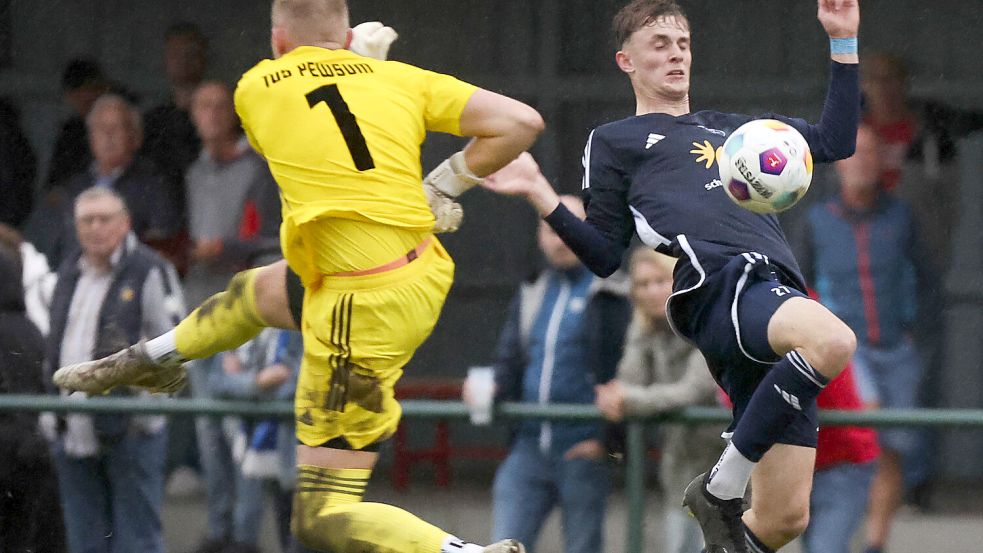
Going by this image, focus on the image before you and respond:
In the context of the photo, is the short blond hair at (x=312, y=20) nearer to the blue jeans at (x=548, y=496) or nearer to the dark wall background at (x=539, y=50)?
the blue jeans at (x=548, y=496)

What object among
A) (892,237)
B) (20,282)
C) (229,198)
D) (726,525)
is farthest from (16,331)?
(892,237)

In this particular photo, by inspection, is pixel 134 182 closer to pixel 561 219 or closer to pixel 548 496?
pixel 548 496

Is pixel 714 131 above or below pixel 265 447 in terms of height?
above

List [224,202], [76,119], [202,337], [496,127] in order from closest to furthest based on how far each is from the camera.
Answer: [496,127], [202,337], [224,202], [76,119]

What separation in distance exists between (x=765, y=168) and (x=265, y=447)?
260 centimetres

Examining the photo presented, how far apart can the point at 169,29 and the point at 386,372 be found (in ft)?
15.1

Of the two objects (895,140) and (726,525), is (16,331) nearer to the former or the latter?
(726,525)

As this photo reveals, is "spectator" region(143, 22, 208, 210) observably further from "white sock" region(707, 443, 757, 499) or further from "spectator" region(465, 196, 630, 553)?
"white sock" region(707, 443, 757, 499)

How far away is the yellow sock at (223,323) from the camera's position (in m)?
5.55

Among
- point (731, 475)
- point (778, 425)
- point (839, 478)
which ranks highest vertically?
point (778, 425)

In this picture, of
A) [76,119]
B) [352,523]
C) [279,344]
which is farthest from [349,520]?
[76,119]

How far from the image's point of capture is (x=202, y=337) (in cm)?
561

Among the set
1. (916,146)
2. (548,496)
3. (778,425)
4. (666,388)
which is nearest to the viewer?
(778,425)

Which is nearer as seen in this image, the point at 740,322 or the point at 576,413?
the point at 740,322
